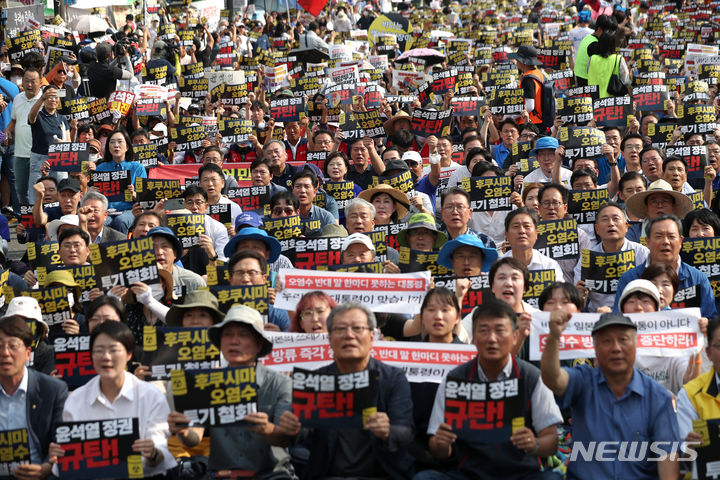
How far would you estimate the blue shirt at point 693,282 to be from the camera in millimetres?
7434

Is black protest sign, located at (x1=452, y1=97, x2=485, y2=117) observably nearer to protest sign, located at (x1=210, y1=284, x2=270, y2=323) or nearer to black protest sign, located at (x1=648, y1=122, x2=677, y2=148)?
black protest sign, located at (x1=648, y1=122, x2=677, y2=148)

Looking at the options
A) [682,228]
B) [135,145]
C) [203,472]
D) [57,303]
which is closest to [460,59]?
[135,145]

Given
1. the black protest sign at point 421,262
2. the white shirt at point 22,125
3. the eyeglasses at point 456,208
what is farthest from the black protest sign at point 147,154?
the black protest sign at point 421,262

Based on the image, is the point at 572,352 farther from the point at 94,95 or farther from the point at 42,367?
the point at 94,95

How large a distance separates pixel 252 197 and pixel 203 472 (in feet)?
16.7

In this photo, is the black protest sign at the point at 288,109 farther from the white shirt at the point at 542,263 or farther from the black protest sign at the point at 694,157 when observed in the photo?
the white shirt at the point at 542,263

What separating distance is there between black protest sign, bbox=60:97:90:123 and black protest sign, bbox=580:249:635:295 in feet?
26.5

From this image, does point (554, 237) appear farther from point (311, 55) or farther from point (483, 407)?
point (311, 55)

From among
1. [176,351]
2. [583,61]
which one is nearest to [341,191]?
[176,351]

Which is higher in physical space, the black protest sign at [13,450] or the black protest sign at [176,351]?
the black protest sign at [176,351]

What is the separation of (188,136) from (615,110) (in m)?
5.38

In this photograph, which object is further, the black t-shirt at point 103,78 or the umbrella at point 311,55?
the umbrella at point 311,55

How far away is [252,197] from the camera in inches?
422

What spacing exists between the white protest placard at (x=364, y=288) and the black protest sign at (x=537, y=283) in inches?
29.6
